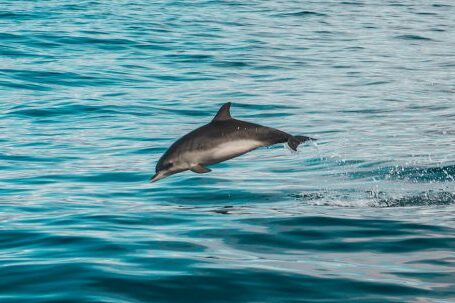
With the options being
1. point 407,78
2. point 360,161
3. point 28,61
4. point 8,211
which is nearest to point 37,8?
point 28,61

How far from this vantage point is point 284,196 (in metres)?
13.5

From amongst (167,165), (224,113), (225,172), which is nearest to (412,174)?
(225,172)

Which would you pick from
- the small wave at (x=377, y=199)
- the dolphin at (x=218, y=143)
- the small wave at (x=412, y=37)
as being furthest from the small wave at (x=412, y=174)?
the small wave at (x=412, y=37)

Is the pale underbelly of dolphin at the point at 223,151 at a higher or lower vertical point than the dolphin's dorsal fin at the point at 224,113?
lower

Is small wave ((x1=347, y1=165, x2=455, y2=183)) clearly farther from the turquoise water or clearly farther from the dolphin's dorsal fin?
the dolphin's dorsal fin

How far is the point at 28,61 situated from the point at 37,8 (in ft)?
45.5

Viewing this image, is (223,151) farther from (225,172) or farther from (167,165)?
(225,172)

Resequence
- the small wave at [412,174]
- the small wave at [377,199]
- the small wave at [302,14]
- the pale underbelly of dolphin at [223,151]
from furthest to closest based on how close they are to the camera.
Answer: the small wave at [302,14], the small wave at [412,174], the small wave at [377,199], the pale underbelly of dolphin at [223,151]

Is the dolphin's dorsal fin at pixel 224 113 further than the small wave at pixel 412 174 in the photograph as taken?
No

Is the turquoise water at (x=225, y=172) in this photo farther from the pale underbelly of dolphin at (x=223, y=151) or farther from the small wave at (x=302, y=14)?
the small wave at (x=302, y=14)

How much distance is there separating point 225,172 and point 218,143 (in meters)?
4.48

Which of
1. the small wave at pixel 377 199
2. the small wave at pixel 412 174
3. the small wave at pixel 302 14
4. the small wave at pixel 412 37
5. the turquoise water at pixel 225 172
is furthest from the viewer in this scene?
the small wave at pixel 302 14

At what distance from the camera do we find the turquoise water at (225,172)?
9.18 metres

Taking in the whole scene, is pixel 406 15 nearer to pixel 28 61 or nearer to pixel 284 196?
pixel 28 61
